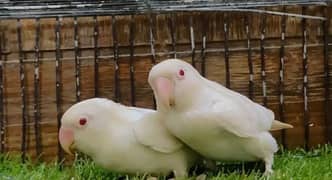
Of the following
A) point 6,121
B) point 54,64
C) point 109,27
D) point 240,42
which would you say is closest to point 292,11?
point 240,42

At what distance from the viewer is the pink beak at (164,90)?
230 cm

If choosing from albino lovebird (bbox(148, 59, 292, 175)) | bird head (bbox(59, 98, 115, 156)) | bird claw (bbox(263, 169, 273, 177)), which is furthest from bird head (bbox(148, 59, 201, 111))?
bird claw (bbox(263, 169, 273, 177))

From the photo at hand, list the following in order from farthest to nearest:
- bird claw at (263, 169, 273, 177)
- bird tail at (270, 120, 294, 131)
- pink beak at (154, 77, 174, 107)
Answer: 1. bird tail at (270, 120, 294, 131)
2. bird claw at (263, 169, 273, 177)
3. pink beak at (154, 77, 174, 107)

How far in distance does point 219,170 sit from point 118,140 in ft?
1.18

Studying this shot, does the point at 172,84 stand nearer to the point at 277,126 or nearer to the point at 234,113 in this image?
the point at 234,113

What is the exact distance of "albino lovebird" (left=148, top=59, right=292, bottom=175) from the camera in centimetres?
232

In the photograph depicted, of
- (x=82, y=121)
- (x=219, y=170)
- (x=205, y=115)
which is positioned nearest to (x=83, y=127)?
(x=82, y=121)

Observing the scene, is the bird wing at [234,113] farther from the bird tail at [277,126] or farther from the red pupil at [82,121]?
the red pupil at [82,121]

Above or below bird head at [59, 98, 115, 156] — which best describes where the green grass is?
below

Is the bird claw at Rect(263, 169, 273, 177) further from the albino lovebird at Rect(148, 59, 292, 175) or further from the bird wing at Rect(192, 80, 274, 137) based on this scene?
the bird wing at Rect(192, 80, 274, 137)

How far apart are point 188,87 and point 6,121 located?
0.69 m

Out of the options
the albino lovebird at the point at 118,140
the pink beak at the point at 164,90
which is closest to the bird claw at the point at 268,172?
the albino lovebird at the point at 118,140

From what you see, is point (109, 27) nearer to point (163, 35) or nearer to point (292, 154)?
point (163, 35)

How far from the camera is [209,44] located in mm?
2752
